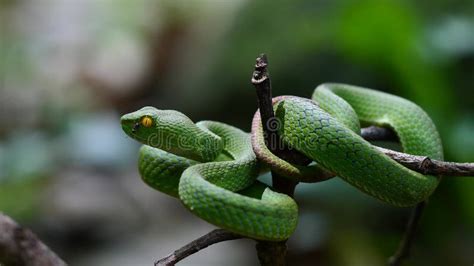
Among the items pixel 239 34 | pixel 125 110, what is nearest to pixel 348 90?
pixel 239 34

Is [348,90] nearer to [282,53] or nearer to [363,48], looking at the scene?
[363,48]

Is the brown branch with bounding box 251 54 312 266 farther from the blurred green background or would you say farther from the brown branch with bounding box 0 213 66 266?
the blurred green background

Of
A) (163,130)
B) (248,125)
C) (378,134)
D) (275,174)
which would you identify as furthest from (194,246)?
(248,125)

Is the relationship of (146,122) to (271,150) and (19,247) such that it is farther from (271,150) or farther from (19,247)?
(19,247)

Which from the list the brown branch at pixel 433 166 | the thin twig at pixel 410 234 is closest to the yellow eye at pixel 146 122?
the brown branch at pixel 433 166

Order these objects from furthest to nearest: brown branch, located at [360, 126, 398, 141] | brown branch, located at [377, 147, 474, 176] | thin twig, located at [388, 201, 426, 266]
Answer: brown branch, located at [360, 126, 398, 141] → thin twig, located at [388, 201, 426, 266] → brown branch, located at [377, 147, 474, 176]

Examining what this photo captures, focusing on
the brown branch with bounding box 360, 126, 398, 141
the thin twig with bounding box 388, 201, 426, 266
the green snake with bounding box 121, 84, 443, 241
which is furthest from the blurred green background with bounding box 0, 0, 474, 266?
the green snake with bounding box 121, 84, 443, 241
